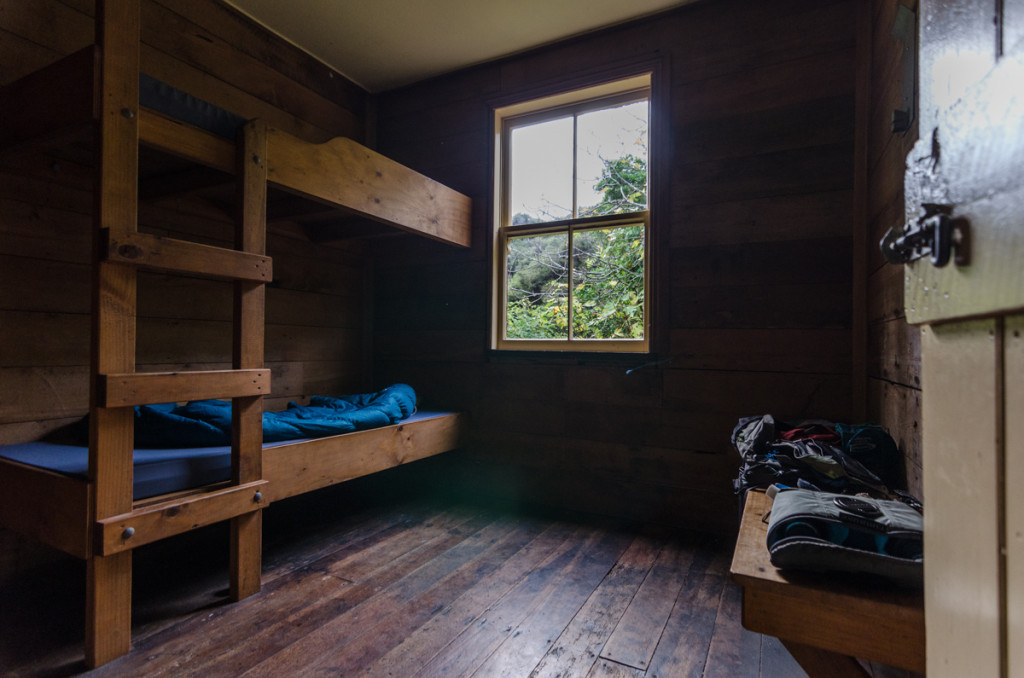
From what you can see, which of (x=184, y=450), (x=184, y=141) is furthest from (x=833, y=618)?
(x=184, y=141)

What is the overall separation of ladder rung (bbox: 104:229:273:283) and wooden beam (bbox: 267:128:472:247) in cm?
34

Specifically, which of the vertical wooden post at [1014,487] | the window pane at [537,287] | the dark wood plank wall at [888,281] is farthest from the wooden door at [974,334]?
the window pane at [537,287]

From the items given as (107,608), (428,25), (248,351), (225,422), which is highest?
(428,25)

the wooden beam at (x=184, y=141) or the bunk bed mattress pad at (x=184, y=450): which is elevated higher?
the wooden beam at (x=184, y=141)

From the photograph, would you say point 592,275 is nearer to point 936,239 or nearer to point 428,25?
point 428,25

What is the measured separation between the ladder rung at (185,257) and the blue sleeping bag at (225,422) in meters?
0.57

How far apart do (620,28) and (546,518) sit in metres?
2.53

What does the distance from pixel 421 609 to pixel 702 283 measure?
182 cm

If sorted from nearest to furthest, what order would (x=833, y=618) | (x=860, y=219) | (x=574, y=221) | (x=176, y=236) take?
(x=833, y=618), (x=860, y=219), (x=176, y=236), (x=574, y=221)

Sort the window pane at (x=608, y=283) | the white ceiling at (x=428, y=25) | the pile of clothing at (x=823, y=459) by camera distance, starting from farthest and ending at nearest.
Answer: the window pane at (x=608, y=283) < the white ceiling at (x=428, y=25) < the pile of clothing at (x=823, y=459)

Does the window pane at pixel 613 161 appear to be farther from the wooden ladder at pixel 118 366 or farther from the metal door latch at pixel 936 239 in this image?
the metal door latch at pixel 936 239

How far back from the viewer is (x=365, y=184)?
2.20 metres

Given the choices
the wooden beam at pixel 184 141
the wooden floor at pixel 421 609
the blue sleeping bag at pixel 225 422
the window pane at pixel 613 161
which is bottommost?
the wooden floor at pixel 421 609

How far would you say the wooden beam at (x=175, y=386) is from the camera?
1369 mm
